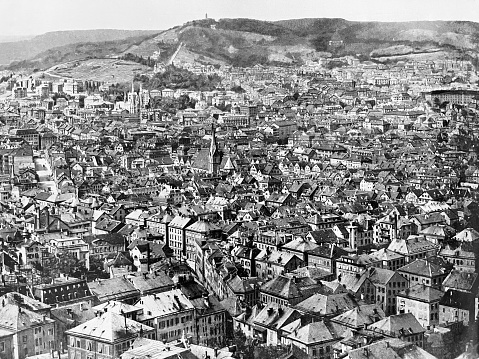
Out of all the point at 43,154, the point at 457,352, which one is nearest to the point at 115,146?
the point at 43,154

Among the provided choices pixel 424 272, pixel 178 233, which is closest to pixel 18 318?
pixel 424 272

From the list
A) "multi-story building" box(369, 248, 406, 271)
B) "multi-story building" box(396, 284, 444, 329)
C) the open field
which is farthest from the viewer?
the open field

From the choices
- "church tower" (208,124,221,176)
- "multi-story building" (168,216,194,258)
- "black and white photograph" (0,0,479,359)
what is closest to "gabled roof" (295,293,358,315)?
"black and white photograph" (0,0,479,359)

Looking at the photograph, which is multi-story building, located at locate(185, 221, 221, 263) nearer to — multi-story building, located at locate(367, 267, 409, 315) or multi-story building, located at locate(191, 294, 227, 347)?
multi-story building, located at locate(367, 267, 409, 315)

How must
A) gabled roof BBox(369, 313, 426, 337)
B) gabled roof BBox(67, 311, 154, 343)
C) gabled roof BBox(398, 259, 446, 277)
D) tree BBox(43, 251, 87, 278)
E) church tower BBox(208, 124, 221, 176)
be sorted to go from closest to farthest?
gabled roof BBox(67, 311, 154, 343) < gabled roof BBox(369, 313, 426, 337) < gabled roof BBox(398, 259, 446, 277) < tree BBox(43, 251, 87, 278) < church tower BBox(208, 124, 221, 176)

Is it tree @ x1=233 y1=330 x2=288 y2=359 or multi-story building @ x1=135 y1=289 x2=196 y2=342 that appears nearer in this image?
tree @ x1=233 y1=330 x2=288 y2=359

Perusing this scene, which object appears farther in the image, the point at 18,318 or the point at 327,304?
the point at 327,304

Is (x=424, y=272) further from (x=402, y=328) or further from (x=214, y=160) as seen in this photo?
(x=214, y=160)

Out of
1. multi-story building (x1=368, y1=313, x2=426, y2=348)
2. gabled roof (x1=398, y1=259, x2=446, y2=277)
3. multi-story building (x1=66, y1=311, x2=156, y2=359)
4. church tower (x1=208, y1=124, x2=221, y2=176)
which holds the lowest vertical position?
church tower (x1=208, y1=124, x2=221, y2=176)

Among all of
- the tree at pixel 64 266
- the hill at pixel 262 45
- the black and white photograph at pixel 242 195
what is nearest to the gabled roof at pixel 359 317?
the black and white photograph at pixel 242 195
